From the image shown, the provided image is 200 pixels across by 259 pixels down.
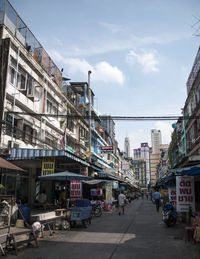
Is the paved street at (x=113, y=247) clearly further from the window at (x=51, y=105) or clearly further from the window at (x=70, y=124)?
the window at (x=70, y=124)

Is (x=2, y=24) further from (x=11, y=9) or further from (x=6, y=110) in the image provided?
(x=6, y=110)

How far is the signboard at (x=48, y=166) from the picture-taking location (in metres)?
14.9

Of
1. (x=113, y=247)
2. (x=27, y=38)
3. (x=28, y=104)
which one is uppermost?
(x=27, y=38)

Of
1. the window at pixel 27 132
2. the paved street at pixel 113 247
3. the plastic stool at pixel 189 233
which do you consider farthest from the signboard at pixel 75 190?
the plastic stool at pixel 189 233

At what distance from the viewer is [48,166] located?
15.0m

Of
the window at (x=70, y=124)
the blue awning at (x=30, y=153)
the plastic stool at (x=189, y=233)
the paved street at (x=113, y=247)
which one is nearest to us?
the paved street at (x=113, y=247)

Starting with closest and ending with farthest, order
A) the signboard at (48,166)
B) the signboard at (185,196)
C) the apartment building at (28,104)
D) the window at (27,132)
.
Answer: the signboard at (185,196)
the apartment building at (28,104)
the signboard at (48,166)
the window at (27,132)

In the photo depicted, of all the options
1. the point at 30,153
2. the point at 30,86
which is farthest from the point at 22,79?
the point at 30,153

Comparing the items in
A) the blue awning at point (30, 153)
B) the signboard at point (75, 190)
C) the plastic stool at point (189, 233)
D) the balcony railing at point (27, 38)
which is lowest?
the plastic stool at point (189, 233)

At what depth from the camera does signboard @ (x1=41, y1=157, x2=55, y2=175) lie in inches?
585

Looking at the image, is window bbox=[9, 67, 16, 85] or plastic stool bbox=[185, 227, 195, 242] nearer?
plastic stool bbox=[185, 227, 195, 242]

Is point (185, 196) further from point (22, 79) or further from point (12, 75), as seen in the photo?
point (22, 79)

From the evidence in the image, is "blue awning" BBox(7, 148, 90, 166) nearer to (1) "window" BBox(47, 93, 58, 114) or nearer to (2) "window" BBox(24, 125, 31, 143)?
(2) "window" BBox(24, 125, 31, 143)

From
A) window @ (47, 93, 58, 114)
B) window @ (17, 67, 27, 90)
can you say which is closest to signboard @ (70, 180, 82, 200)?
window @ (17, 67, 27, 90)
